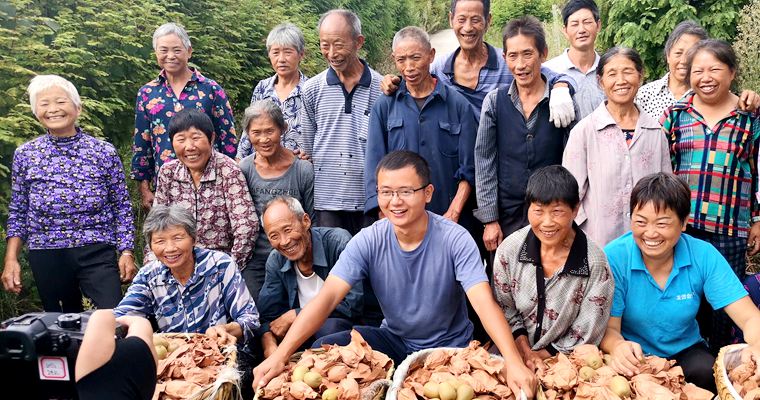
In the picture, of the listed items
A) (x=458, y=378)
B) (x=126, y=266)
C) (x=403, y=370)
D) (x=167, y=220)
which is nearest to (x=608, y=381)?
(x=458, y=378)

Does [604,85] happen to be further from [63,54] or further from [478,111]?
[63,54]

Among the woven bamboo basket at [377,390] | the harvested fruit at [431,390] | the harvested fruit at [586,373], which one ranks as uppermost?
the harvested fruit at [586,373]

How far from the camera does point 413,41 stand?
3.97m

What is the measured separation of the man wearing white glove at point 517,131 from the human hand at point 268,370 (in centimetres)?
156

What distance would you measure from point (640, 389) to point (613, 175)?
1.31m

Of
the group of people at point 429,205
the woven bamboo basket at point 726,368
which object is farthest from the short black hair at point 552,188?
the woven bamboo basket at point 726,368

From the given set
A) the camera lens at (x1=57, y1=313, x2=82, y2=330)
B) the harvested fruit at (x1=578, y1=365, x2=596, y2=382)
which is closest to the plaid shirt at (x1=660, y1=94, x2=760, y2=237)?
the harvested fruit at (x1=578, y1=365, x2=596, y2=382)

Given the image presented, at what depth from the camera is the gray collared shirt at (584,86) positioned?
13.3ft

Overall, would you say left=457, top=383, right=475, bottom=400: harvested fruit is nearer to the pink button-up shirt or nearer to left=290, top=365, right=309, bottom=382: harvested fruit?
left=290, top=365, right=309, bottom=382: harvested fruit

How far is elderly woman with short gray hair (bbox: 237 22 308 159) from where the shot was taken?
15.6 feet

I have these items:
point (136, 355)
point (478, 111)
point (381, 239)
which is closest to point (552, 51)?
point (478, 111)

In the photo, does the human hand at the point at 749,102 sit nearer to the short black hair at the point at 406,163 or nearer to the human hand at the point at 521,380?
the short black hair at the point at 406,163

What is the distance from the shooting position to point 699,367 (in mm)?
3076

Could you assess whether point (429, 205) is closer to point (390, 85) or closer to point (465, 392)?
point (390, 85)
